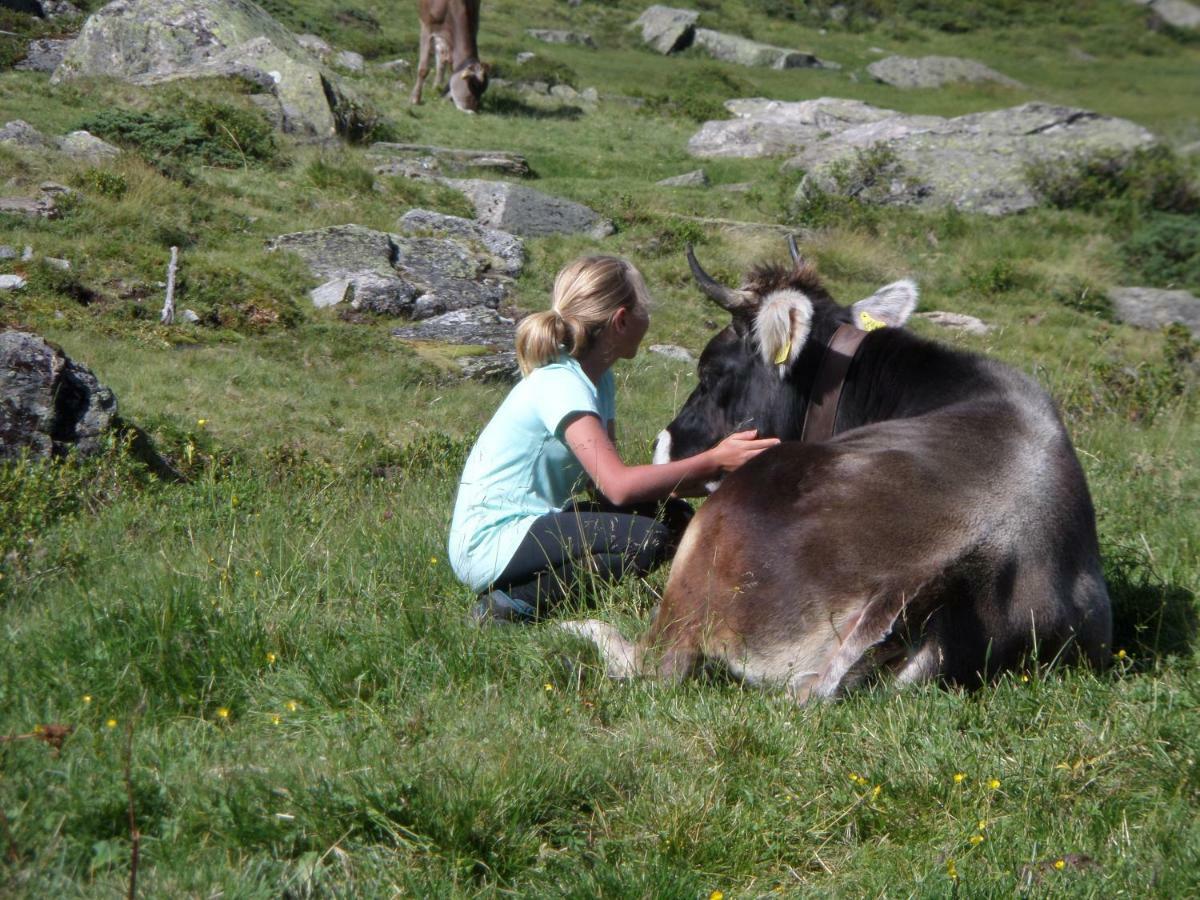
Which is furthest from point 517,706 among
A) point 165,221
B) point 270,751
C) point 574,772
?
point 165,221

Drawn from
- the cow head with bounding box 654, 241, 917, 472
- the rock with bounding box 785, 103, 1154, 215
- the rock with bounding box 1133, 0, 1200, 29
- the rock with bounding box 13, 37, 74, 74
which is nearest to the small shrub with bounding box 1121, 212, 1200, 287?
the rock with bounding box 785, 103, 1154, 215

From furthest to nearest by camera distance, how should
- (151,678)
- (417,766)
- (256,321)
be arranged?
(256,321), (151,678), (417,766)

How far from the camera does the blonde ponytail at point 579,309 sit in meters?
4.89

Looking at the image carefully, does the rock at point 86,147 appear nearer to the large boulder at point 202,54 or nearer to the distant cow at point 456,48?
the large boulder at point 202,54

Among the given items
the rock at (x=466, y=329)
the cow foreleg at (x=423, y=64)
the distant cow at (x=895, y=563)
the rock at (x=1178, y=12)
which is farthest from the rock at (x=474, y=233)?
the distant cow at (x=895, y=563)

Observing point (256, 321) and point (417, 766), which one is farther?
point (256, 321)

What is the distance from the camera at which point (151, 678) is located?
3.86m

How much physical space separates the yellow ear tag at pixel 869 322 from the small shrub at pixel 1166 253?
492 inches

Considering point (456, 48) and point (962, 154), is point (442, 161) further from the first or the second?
point (962, 154)

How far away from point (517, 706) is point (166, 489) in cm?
418

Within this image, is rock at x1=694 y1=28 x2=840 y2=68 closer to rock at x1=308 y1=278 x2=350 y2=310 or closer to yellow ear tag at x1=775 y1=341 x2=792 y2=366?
rock at x1=308 y1=278 x2=350 y2=310

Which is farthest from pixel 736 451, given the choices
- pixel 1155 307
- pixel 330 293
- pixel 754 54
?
pixel 754 54

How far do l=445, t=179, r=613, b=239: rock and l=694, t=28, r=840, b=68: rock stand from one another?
24928 mm

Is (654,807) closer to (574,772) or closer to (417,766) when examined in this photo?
(574,772)
